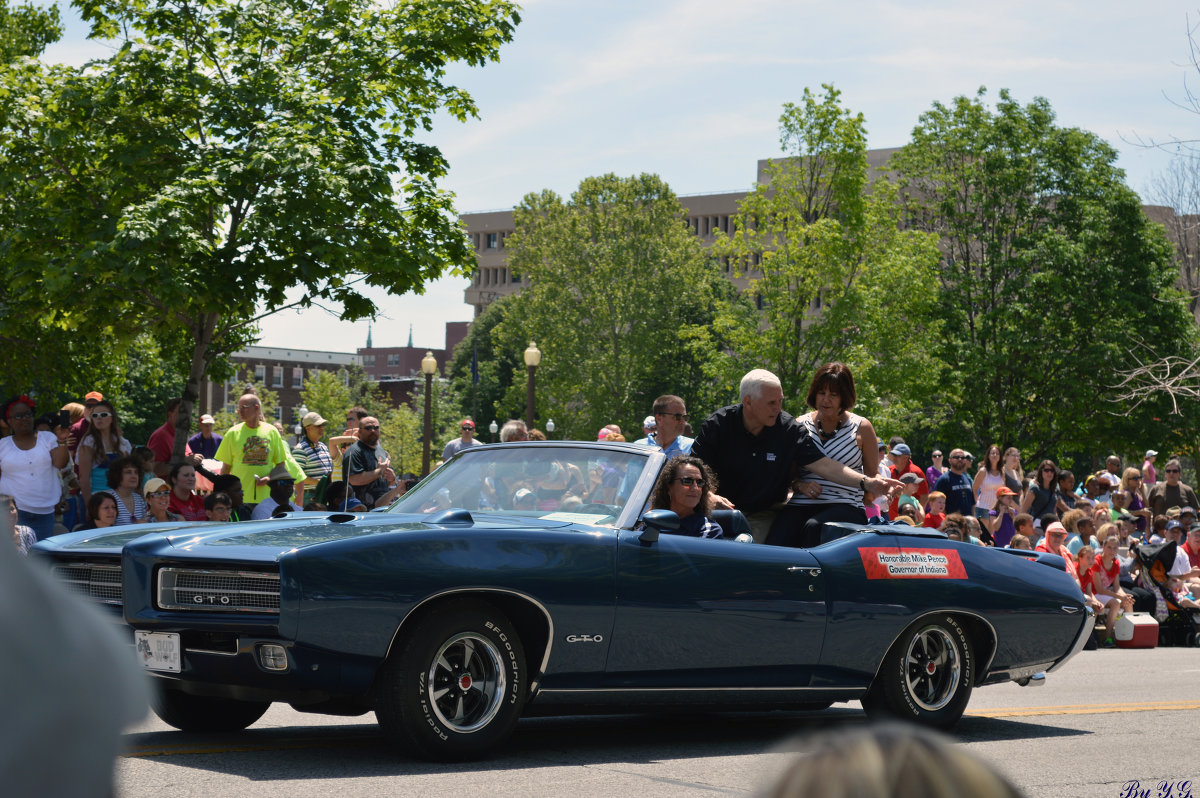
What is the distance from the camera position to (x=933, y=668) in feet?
26.9

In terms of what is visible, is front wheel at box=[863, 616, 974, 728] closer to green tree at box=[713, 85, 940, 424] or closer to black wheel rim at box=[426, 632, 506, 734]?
black wheel rim at box=[426, 632, 506, 734]

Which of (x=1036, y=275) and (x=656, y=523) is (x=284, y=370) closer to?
(x=1036, y=275)

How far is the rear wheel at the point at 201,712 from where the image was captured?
7258mm

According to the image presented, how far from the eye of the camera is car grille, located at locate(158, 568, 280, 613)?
239 inches

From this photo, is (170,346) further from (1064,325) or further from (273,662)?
(1064,325)

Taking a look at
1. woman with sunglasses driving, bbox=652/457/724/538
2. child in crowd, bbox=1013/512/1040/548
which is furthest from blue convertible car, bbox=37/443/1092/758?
child in crowd, bbox=1013/512/1040/548

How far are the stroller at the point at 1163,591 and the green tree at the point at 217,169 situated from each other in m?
10.1

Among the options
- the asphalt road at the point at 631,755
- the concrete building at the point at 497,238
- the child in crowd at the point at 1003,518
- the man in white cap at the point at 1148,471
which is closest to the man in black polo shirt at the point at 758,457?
the asphalt road at the point at 631,755

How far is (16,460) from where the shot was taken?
12367mm

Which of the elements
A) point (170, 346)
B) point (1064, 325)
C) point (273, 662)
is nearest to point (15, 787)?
point (273, 662)

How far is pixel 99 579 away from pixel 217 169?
12276 millimetres

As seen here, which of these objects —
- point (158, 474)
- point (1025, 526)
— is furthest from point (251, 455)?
point (1025, 526)

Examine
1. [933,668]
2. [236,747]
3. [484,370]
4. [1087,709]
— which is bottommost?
[1087,709]

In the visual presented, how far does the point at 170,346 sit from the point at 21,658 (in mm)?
26153
